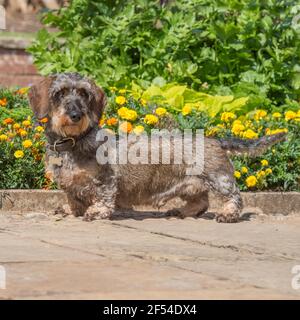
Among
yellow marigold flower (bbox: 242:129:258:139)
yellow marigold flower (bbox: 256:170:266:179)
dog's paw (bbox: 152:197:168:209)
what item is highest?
yellow marigold flower (bbox: 242:129:258:139)

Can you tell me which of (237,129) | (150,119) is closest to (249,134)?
(237,129)

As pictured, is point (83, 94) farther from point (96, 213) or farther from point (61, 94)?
point (96, 213)

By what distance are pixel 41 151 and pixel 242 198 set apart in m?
1.73

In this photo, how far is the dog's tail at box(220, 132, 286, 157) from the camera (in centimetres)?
796

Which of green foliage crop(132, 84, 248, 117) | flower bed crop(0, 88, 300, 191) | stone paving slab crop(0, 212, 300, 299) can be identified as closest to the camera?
stone paving slab crop(0, 212, 300, 299)

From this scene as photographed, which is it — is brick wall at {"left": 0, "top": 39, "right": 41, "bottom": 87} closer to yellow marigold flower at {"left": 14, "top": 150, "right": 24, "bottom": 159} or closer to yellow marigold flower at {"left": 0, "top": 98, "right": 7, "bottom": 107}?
yellow marigold flower at {"left": 0, "top": 98, "right": 7, "bottom": 107}

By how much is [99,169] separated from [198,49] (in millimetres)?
3244

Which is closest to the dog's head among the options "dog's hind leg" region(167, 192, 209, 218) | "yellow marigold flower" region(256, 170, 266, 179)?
"dog's hind leg" region(167, 192, 209, 218)

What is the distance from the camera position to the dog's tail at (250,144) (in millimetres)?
7957

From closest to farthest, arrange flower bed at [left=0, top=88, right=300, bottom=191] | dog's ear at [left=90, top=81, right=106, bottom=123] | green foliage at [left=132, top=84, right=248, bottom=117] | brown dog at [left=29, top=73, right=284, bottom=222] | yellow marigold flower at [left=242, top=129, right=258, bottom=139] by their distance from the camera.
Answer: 1. brown dog at [left=29, top=73, right=284, bottom=222]
2. dog's ear at [left=90, top=81, right=106, bottom=123]
3. flower bed at [left=0, top=88, right=300, bottom=191]
4. yellow marigold flower at [left=242, top=129, right=258, bottom=139]
5. green foliage at [left=132, top=84, right=248, bottom=117]

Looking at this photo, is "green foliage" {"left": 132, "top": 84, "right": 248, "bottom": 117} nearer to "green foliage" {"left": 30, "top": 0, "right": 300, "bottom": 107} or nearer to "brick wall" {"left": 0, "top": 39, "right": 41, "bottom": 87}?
"green foliage" {"left": 30, "top": 0, "right": 300, "bottom": 107}

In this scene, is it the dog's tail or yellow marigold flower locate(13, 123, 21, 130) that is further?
yellow marigold flower locate(13, 123, 21, 130)

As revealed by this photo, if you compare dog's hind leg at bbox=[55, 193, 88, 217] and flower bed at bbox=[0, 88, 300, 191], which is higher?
flower bed at bbox=[0, 88, 300, 191]

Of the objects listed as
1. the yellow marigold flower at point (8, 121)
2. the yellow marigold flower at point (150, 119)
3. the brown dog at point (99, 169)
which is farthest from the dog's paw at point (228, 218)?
the yellow marigold flower at point (8, 121)
